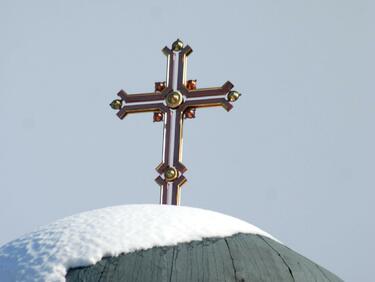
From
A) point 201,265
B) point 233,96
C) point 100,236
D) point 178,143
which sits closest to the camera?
point 201,265

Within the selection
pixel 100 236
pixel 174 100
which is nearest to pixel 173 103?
pixel 174 100

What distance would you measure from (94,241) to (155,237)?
10.0 inches

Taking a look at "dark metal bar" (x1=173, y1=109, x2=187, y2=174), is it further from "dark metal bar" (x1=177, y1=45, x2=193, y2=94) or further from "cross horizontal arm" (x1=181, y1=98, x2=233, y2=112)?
"dark metal bar" (x1=177, y1=45, x2=193, y2=94)

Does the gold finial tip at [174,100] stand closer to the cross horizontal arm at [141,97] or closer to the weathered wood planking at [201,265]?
the cross horizontal arm at [141,97]

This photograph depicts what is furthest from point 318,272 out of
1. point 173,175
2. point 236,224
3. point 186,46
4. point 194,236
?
point 186,46

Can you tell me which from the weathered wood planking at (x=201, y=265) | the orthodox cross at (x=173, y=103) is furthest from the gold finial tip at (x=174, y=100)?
the weathered wood planking at (x=201, y=265)

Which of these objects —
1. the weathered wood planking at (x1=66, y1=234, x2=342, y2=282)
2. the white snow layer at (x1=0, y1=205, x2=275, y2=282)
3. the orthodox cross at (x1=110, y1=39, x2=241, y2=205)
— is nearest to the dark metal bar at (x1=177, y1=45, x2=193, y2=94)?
the orthodox cross at (x1=110, y1=39, x2=241, y2=205)

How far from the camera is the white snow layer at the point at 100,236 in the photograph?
2.91 m

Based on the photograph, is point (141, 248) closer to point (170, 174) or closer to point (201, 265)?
point (201, 265)

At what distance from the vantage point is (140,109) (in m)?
6.34

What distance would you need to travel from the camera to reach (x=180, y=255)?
2.97 metres

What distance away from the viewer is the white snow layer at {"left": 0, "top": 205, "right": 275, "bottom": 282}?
2908mm

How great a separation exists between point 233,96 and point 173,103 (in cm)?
51

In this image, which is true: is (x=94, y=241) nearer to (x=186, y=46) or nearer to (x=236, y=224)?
(x=236, y=224)
